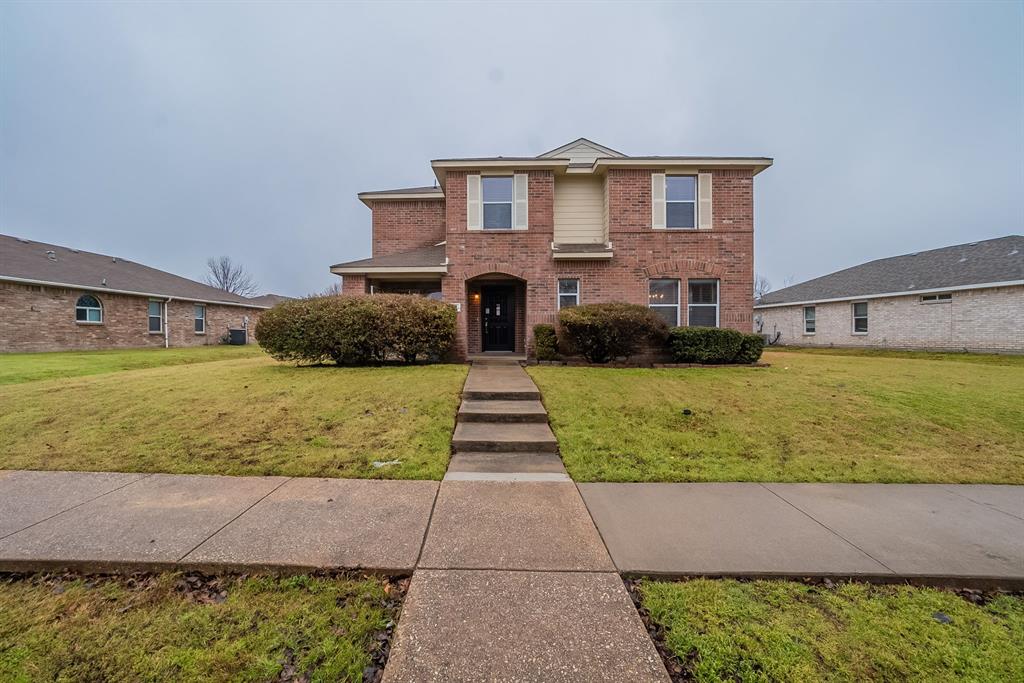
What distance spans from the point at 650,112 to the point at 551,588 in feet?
177

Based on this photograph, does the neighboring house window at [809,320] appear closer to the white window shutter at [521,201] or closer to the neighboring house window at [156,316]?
the white window shutter at [521,201]

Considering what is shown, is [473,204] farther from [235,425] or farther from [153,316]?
[153,316]

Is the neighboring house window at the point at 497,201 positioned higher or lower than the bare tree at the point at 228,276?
lower

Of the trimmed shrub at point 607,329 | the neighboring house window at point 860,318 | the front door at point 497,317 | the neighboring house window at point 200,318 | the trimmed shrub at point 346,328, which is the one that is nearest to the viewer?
the trimmed shrub at point 346,328

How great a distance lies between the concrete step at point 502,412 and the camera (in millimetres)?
5473

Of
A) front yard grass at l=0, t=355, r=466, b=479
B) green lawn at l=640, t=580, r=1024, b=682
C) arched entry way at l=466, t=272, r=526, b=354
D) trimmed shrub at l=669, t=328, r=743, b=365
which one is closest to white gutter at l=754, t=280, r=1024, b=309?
trimmed shrub at l=669, t=328, r=743, b=365

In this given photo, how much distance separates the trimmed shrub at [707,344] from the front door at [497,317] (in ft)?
16.8

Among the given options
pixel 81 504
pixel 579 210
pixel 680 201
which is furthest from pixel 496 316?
pixel 81 504

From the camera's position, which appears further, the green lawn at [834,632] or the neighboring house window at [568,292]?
the neighboring house window at [568,292]

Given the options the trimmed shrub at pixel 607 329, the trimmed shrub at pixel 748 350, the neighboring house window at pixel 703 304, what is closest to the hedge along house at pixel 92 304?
the trimmed shrub at pixel 607 329

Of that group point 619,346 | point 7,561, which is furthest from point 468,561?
point 619,346

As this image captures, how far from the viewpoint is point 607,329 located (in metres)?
9.17

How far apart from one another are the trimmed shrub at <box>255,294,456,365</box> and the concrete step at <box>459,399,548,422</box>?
3.72 m

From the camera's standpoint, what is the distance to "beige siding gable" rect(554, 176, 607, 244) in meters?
11.9
